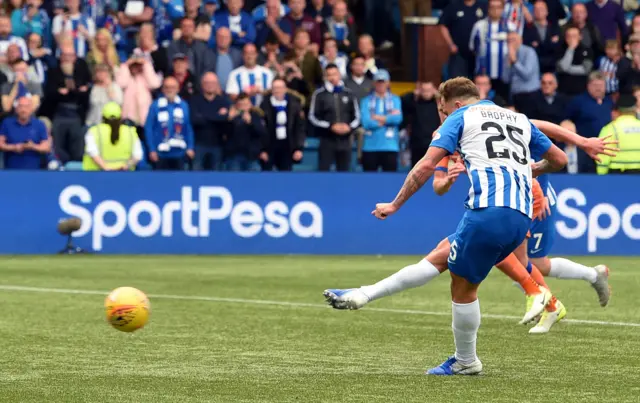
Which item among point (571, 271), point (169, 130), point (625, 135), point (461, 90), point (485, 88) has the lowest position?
point (625, 135)

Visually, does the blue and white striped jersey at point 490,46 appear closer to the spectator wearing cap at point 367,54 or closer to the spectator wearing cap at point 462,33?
the spectator wearing cap at point 462,33

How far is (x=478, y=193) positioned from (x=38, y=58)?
14.5 m

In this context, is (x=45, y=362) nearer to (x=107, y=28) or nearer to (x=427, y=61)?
(x=107, y=28)

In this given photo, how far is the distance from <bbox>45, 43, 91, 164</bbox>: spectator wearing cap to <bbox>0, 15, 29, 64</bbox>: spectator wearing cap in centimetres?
55

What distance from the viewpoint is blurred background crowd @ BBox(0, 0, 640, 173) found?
21.7 meters

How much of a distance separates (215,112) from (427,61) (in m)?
6.67

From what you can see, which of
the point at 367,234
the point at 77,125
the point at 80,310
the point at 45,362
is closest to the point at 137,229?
the point at 77,125

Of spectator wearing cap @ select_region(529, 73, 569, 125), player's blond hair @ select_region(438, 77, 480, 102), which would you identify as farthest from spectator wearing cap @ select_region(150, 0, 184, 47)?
player's blond hair @ select_region(438, 77, 480, 102)

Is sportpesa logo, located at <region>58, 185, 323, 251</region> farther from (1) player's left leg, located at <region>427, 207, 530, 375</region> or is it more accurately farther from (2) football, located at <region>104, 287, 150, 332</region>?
(1) player's left leg, located at <region>427, 207, 530, 375</region>

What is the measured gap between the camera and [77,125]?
21859 mm

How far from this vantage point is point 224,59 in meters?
22.7

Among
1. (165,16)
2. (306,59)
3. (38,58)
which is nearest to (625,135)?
(306,59)

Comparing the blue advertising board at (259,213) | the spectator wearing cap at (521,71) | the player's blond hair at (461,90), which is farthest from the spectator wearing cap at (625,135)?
the player's blond hair at (461,90)

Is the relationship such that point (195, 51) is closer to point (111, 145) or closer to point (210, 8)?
point (210, 8)
